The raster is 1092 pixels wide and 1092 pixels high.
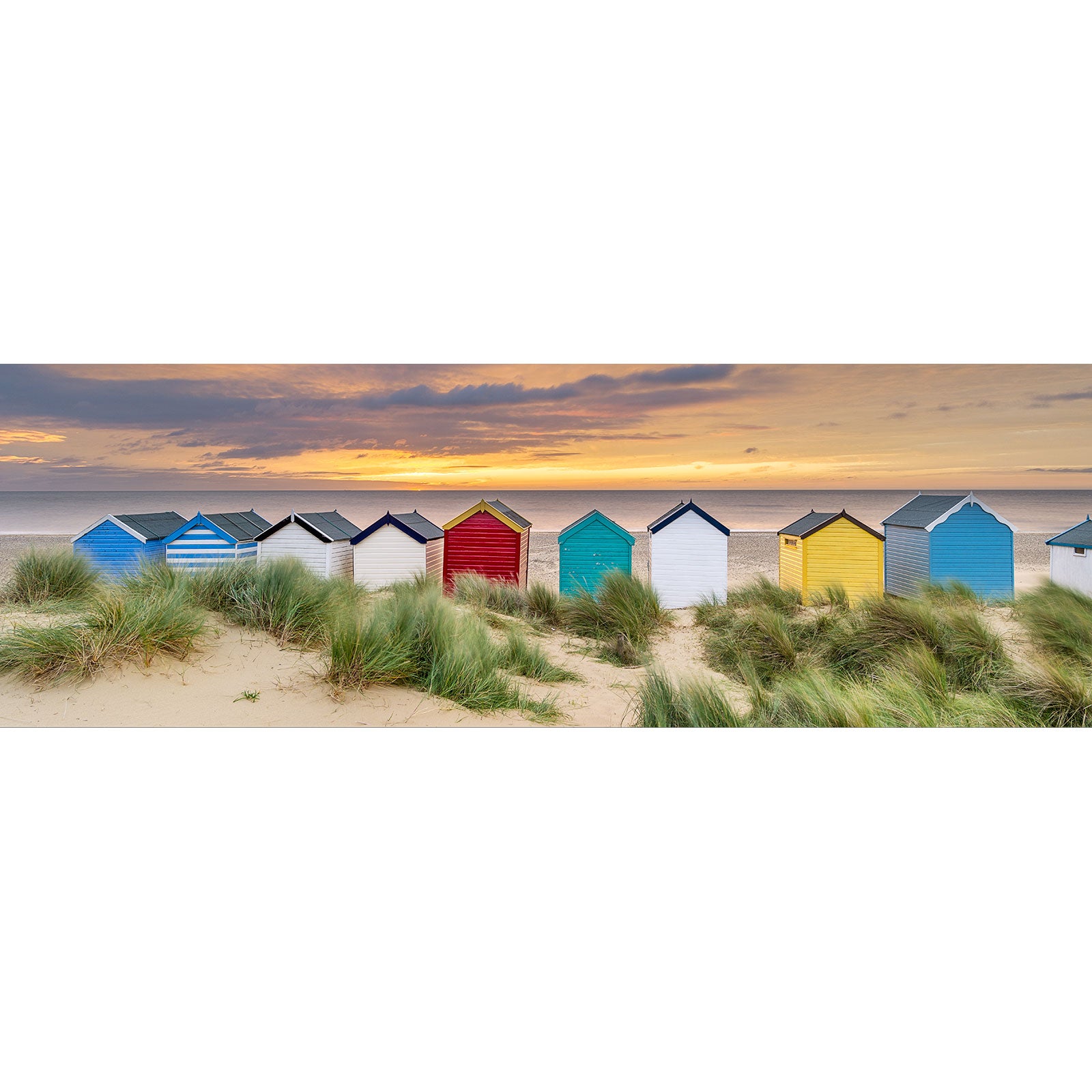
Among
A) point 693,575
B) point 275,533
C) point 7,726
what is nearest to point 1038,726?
point 693,575

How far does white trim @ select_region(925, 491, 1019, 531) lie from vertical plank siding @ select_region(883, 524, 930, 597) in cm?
11

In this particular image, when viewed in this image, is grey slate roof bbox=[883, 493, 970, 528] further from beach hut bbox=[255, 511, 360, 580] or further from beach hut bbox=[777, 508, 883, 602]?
beach hut bbox=[255, 511, 360, 580]

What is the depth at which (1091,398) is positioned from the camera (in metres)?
5.45

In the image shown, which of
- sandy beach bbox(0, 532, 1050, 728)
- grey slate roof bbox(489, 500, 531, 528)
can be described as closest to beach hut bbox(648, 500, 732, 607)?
sandy beach bbox(0, 532, 1050, 728)

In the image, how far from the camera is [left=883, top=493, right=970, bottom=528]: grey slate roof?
5742 mm

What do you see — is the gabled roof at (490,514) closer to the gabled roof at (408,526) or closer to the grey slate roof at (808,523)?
the gabled roof at (408,526)

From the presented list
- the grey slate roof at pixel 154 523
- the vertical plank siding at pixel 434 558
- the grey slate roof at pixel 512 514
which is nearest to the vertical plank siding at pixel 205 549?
the grey slate roof at pixel 154 523

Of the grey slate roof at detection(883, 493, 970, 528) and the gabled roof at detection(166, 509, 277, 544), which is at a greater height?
the grey slate roof at detection(883, 493, 970, 528)

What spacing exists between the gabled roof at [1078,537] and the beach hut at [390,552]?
539 centimetres

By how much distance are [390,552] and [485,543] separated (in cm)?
92

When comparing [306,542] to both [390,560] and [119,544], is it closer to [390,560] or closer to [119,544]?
Result: [390,560]

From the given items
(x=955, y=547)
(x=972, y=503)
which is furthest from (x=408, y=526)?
(x=972, y=503)

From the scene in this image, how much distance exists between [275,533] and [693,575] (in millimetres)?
3909
